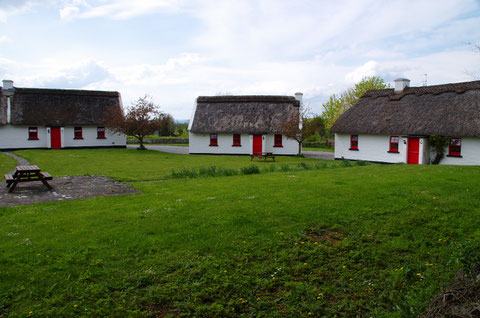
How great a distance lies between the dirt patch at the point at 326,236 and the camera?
23.2 feet

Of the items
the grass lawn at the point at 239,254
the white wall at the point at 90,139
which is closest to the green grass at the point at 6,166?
the grass lawn at the point at 239,254

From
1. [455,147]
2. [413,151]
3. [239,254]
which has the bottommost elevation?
[239,254]

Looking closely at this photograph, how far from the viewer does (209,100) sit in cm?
4009

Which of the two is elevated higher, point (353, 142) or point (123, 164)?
point (353, 142)

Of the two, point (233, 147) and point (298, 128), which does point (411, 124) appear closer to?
point (298, 128)

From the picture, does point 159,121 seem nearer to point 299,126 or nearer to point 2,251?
point 299,126

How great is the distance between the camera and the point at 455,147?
2447 cm

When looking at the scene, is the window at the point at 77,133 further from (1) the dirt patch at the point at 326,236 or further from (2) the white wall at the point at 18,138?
(1) the dirt patch at the point at 326,236

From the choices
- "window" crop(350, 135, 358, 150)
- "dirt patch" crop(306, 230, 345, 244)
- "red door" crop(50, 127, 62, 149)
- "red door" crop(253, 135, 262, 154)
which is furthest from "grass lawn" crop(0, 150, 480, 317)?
"red door" crop(50, 127, 62, 149)

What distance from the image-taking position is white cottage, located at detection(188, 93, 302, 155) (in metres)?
36.3

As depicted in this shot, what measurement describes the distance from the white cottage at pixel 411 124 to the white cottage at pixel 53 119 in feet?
86.2

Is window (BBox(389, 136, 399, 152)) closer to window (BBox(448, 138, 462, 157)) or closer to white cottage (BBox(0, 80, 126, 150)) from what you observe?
window (BBox(448, 138, 462, 157))

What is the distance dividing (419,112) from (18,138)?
1508 inches

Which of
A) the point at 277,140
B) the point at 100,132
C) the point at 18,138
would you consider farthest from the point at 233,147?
the point at 18,138
